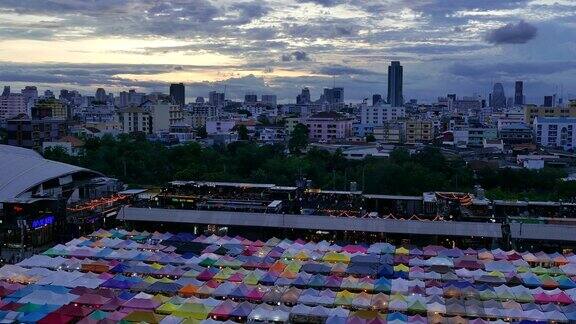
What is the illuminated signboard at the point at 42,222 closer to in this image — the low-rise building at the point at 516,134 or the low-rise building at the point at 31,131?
the low-rise building at the point at 31,131

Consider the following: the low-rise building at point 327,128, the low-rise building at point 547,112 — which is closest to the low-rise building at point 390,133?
the low-rise building at point 327,128

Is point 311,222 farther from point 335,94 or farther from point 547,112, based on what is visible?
point 335,94

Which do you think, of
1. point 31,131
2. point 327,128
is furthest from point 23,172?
point 327,128

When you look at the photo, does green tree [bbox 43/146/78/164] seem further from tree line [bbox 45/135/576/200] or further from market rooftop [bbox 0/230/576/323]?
market rooftop [bbox 0/230/576/323]

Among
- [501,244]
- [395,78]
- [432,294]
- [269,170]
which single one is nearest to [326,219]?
[501,244]

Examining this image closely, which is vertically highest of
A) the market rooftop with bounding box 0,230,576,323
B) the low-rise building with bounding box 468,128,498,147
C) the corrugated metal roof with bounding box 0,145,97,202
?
the corrugated metal roof with bounding box 0,145,97,202

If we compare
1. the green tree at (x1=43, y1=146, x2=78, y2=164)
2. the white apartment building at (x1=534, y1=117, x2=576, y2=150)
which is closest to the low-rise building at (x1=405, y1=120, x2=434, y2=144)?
the white apartment building at (x1=534, y1=117, x2=576, y2=150)
